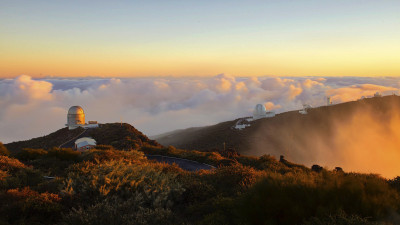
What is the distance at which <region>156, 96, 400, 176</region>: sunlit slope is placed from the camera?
4816cm

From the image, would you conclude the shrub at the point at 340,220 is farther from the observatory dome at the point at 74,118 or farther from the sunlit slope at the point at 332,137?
the observatory dome at the point at 74,118

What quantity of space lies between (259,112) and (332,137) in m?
21.6

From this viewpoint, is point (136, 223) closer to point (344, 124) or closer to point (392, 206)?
point (392, 206)

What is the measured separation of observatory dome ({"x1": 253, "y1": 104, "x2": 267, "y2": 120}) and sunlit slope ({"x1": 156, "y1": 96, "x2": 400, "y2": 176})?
150 inches

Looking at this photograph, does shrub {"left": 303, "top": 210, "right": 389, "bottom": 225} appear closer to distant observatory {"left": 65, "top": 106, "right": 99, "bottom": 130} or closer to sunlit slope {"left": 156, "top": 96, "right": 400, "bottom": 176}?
sunlit slope {"left": 156, "top": 96, "right": 400, "bottom": 176}

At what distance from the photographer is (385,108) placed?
2726 inches

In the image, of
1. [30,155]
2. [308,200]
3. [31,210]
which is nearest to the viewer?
[308,200]

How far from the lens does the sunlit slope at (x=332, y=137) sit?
1896 inches

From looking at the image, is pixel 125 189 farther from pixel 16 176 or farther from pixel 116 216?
pixel 16 176

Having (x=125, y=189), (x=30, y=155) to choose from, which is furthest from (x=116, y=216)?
(x=30, y=155)

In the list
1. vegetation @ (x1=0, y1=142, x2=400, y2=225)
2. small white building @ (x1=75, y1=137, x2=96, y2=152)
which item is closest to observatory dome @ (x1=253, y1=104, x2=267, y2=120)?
small white building @ (x1=75, y1=137, x2=96, y2=152)

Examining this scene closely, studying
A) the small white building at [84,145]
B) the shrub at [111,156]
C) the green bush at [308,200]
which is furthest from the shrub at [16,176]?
the small white building at [84,145]

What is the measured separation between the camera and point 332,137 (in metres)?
56.8

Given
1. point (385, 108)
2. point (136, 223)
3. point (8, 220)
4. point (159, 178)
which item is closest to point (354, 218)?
point (136, 223)
